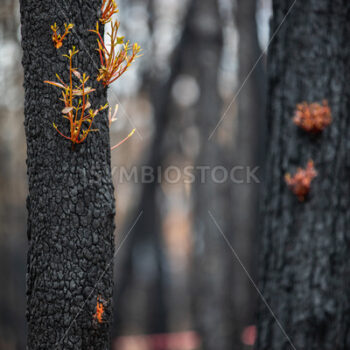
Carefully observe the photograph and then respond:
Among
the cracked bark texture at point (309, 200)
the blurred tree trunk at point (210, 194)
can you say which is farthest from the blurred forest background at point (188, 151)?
Answer: the cracked bark texture at point (309, 200)

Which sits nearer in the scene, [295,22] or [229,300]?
[295,22]

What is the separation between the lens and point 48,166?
→ 1497mm

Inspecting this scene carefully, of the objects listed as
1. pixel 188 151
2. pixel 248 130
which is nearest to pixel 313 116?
pixel 248 130

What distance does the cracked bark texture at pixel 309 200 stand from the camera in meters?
2.54

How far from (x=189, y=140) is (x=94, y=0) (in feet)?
33.1

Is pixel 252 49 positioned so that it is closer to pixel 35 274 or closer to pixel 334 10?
pixel 334 10

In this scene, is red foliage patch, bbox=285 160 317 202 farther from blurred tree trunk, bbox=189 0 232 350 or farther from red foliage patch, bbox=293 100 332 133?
blurred tree trunk, bbox=189 0 232 350

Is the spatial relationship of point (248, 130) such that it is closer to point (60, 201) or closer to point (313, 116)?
point (313, 116)

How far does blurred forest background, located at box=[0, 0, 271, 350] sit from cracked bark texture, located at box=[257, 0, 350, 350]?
2.46 m

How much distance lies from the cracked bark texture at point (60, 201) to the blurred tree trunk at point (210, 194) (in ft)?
14.2

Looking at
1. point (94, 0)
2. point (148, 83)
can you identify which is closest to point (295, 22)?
point (94, 0)

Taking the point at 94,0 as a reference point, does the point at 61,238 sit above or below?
below

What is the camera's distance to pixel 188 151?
11664 millimetres

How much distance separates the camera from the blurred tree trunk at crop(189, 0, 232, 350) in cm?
579
